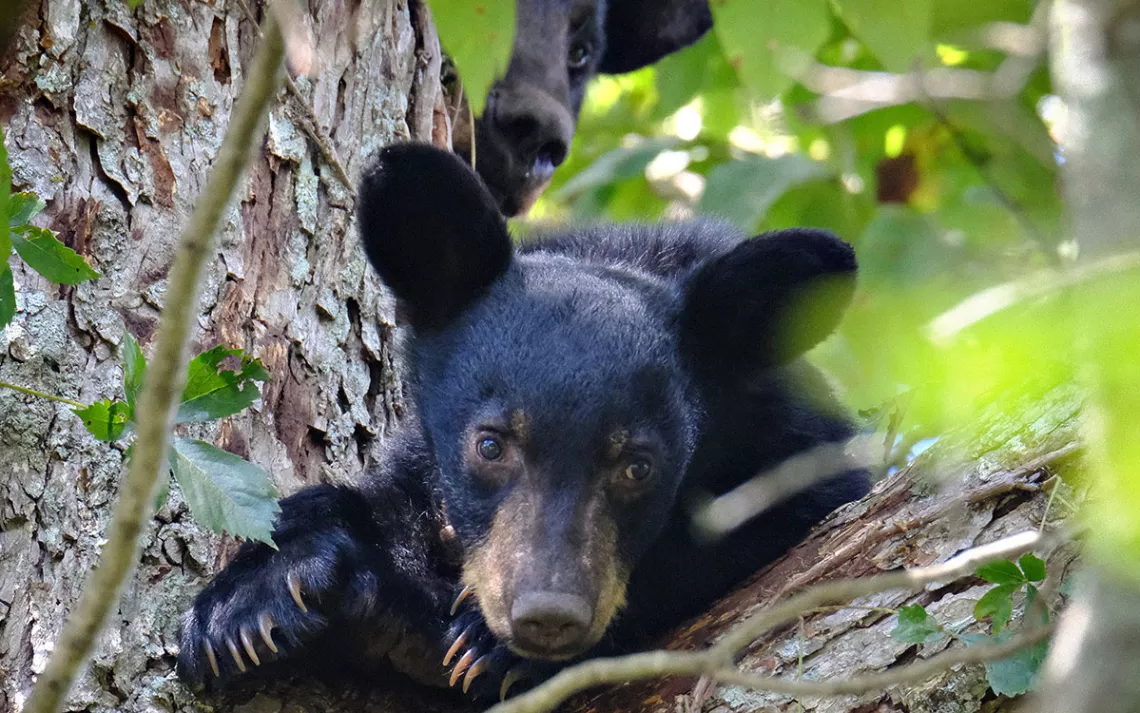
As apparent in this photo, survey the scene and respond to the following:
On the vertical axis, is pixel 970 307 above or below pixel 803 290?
below

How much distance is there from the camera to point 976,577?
2.65 m

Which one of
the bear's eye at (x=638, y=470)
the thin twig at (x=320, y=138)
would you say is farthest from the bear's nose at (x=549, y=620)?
the thin twig at (x=320, y=138)

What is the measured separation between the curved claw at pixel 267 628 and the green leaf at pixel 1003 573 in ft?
5.33

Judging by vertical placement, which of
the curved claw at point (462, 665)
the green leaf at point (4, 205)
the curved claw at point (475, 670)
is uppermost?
the green leaf at point (4, 205)

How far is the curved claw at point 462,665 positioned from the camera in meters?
3.15

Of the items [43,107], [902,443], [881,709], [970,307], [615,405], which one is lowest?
[881,709]

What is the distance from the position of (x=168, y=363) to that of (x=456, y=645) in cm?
176

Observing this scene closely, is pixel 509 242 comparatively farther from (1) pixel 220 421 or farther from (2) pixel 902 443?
(2) pixel 902 443

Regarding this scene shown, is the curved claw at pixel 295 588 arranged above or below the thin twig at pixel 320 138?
below

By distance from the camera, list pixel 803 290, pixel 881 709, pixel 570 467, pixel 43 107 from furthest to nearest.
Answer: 1. pixel 803 290
2. pixel 43 107
3. pixel 570 467
4. pixel 881 709

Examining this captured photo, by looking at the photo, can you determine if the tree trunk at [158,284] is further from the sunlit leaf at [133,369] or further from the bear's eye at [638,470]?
the bear's eye at [638,470]

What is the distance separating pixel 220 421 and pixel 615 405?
108cm

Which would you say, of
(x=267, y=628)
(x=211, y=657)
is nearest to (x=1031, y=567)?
(x=267, y=628)

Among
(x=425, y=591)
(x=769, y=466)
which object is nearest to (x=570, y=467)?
(x=425, y=591)
